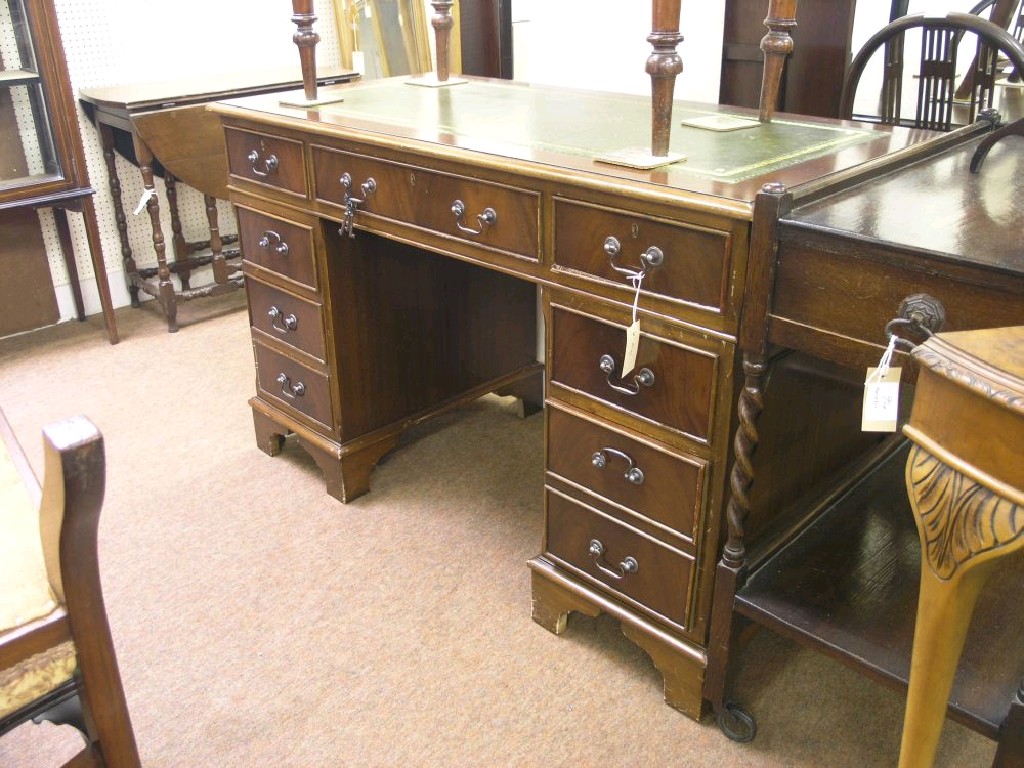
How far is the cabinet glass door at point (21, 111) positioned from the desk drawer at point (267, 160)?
3.85 feet

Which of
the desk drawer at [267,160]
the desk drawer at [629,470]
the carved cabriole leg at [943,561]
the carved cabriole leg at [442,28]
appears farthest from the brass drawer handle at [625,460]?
the carved cabriole leg at [442,28]

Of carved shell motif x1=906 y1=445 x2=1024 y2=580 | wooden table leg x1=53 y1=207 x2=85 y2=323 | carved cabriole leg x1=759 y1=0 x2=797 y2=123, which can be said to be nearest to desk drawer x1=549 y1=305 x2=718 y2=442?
carved shell motif x1=906 y1=445 x2=1024 y2=580

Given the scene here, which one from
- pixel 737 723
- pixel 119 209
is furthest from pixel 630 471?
pixel 119 209

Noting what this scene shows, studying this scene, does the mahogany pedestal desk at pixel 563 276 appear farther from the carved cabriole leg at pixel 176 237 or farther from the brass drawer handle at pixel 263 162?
the carved cabriole leg at pixel 176 237

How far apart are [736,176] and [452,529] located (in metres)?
1.17

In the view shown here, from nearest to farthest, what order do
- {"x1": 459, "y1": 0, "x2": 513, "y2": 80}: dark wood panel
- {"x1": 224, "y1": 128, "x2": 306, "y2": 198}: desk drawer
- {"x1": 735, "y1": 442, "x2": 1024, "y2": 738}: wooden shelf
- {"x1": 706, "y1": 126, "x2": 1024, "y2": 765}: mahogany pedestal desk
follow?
{"x1": 706, "y1": 126, "x2": 1024, "y2": 765}: mahogany pedestal desk → {"x1": 735, "y1": 442, "x2": 1024, "y2": 738}: wooden shelf → {"x1": 224, "y1": 128, "x2": 306, "y2": 198}: desk drawer → {"x1": 459, "y1": 0, "x2": 513, "y2": 80}: dark wood panel

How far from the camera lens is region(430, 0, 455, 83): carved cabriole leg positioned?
2.29 metres

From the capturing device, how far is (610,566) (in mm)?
1717

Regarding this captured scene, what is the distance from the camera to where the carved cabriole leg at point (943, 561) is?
2.75ft

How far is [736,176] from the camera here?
1.42 meters

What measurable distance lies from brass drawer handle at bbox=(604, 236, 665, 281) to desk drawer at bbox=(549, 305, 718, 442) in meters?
0.10

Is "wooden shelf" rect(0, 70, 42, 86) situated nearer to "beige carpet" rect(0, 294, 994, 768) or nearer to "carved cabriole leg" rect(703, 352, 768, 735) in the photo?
"beige carpet" rect(0, 294, 994, 768)

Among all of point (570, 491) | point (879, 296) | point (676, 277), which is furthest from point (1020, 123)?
point (570, 491)

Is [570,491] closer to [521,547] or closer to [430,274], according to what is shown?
[521,547]
